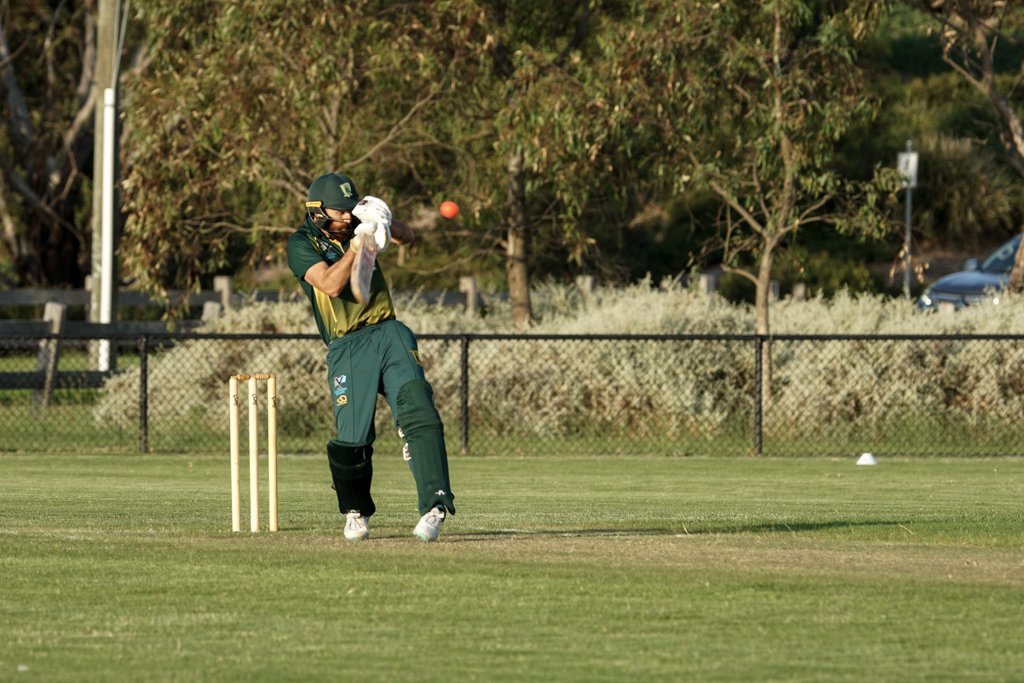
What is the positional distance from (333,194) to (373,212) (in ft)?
1.28

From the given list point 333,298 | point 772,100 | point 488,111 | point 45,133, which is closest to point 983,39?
point 772,100

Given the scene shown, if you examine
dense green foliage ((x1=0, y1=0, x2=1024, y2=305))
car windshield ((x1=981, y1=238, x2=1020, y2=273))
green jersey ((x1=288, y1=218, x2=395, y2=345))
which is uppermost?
dense green foliage ((x1=0, y1=0, x2=1024, y2=305))

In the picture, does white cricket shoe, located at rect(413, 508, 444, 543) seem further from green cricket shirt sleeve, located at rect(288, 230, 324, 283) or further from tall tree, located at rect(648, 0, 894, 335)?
tall tree, located at rect(648, 0, 894, 335)

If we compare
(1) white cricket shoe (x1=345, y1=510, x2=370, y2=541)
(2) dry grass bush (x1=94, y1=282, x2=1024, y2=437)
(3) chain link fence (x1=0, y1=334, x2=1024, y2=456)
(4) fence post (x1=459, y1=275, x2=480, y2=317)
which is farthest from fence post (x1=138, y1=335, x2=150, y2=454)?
(1) white cricket shoe (x1=345, y1=510, x2=370, y2=541)

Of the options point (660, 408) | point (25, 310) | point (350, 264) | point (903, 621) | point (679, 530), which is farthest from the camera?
A: point (25, 310)

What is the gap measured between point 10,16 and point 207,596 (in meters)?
33.4

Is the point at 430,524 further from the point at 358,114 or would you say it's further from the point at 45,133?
the point at 45,133

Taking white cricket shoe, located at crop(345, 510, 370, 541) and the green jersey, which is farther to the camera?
white cricket shoe, located at crop(345, 510, 370, 541)

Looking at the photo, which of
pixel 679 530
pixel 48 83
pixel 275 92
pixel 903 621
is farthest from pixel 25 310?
pixel 903 621

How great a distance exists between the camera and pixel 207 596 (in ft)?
29.2

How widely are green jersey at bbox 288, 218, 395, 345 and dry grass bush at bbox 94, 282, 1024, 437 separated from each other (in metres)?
11.0

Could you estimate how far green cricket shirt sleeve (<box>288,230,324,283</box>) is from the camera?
1040 centimetres

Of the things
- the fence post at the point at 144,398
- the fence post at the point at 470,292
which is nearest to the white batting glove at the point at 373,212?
the fence post at the point at 144,398

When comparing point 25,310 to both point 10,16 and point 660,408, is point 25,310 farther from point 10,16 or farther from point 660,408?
point 660,408
